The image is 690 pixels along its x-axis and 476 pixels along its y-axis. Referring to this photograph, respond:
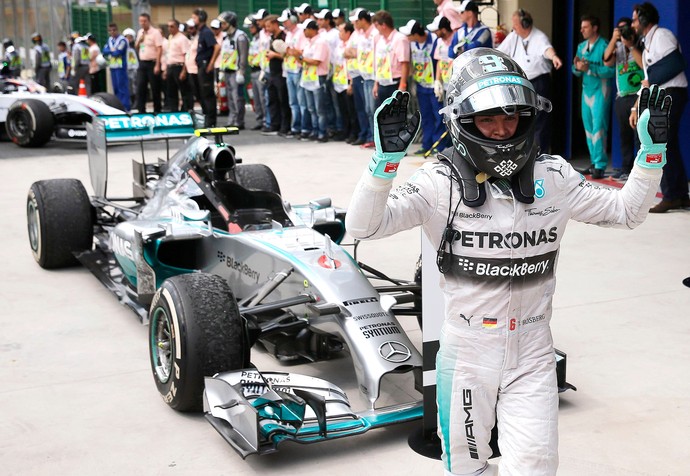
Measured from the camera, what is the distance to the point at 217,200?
7254 millimetres

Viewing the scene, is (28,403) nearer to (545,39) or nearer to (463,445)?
(463,445)


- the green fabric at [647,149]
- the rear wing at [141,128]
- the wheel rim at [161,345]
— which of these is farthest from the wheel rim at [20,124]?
the green fabric at [647,149]

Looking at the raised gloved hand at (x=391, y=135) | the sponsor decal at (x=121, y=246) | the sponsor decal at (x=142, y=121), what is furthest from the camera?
the sponsor decal at (x=142, y=121)

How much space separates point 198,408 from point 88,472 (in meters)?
0.77

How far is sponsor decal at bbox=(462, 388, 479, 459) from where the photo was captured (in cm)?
366

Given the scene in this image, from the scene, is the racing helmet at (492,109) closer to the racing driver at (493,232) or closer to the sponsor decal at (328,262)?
the racing driver at (493,232)

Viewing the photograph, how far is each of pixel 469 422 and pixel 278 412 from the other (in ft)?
4.37

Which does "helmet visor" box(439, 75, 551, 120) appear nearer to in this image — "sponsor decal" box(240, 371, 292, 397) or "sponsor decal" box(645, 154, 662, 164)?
"sponsor decal" box(645, 154, 662, 164)

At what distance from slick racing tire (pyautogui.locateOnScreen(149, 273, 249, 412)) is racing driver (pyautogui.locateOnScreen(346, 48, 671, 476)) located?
1.80 meters

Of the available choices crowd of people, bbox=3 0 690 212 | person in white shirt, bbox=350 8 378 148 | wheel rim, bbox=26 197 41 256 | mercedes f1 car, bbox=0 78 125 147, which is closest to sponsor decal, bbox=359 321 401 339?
crowd of people, bbox=3 0 690 212

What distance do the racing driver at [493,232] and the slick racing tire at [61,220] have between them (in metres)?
5.21

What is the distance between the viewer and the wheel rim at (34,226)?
337 inches

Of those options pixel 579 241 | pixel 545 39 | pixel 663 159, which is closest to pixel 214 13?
pixel 545 39

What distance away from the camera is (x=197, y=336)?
5.24 meters
